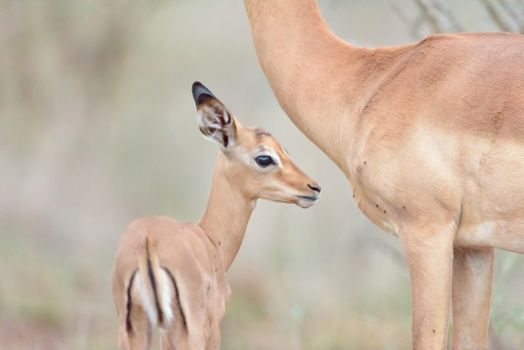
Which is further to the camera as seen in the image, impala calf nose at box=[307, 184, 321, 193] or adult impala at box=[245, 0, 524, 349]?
impala calf nose at box=[307, 184, 321, 193]

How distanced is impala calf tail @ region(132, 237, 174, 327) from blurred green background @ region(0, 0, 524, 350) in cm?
354

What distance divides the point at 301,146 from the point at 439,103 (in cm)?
447

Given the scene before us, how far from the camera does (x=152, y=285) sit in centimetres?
509

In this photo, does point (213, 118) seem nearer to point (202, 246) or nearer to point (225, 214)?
point (225, 214)

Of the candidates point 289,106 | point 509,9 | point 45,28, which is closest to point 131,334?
point 289,106

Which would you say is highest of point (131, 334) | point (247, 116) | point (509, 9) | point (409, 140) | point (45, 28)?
point (45, 28)

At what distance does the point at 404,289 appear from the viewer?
9.14 meters

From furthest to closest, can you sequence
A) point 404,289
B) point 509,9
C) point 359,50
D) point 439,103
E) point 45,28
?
point 45,28 < point 404,289 < point 509,9 < point 359,50 < point 439,103

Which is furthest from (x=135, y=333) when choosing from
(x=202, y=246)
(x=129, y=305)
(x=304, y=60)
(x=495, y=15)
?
(x=495, y=15)

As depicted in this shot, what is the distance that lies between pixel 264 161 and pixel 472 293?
93 cm

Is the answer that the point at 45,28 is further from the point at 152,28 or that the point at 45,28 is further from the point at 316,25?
the point at 316,25

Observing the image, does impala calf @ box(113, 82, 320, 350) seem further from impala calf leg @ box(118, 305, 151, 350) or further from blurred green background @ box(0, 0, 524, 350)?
blurred green background @ box(0, 0, 524, 350)

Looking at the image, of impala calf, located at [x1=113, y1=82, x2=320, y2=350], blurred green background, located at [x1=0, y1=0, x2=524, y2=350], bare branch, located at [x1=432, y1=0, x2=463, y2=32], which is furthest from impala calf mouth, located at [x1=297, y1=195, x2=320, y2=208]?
blurred green background, located at [x1=0, y1=0, x2=524, y2=350]

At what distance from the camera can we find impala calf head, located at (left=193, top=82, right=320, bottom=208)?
19.1 ft
